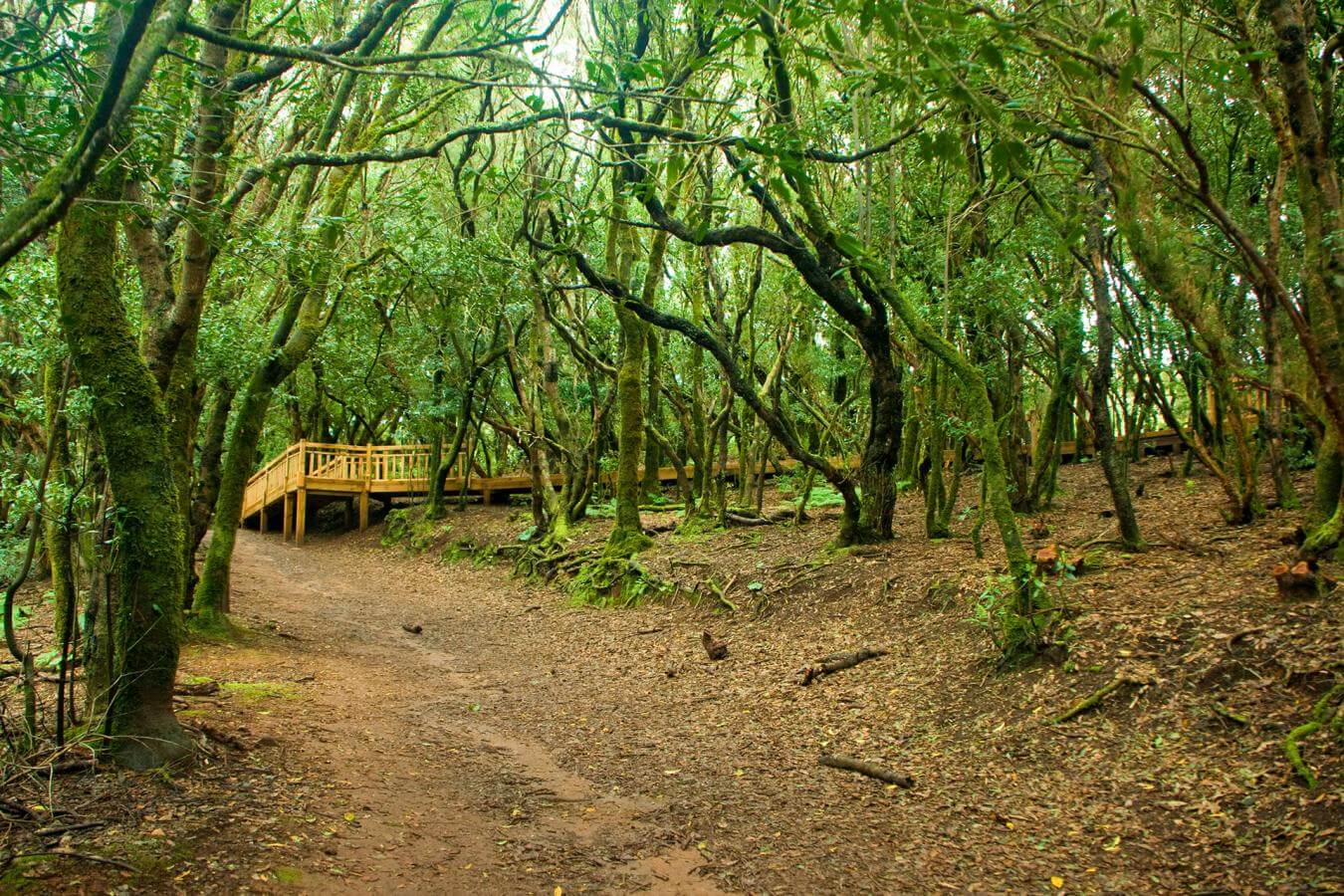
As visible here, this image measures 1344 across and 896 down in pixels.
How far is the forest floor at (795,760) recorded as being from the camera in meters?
3.84

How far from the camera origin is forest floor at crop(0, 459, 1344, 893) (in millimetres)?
3836

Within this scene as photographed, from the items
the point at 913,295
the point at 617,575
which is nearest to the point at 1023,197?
the point at 913,295

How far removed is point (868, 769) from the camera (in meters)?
5.29

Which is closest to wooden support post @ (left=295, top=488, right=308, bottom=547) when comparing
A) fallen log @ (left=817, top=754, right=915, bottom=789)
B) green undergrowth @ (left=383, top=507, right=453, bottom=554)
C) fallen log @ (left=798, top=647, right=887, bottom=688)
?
green undergrowth @ (left=383, top=507, right=453, bottom=554)

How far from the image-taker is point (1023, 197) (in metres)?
9.52

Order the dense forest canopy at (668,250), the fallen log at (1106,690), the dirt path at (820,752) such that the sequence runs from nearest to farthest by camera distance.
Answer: the dense forest canopy at (668,250) < the dirt path at (820,752) < the fallen log at (1106,690)

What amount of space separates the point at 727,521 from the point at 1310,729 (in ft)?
30.8

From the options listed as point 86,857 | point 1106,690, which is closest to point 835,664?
point 1106,690

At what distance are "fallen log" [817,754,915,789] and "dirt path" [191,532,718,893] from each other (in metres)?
1.27

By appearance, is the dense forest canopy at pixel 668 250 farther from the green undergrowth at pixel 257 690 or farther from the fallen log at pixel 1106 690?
the green undergrowth at pixel 257 690

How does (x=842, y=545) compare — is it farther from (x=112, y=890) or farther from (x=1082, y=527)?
(x=112, y=890)

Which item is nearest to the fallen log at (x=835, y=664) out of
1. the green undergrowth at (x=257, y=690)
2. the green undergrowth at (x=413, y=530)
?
the green undergrowth at (x=257, y=690)

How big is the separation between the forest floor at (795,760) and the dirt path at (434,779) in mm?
27

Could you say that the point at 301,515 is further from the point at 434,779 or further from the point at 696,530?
the point at 434,779
